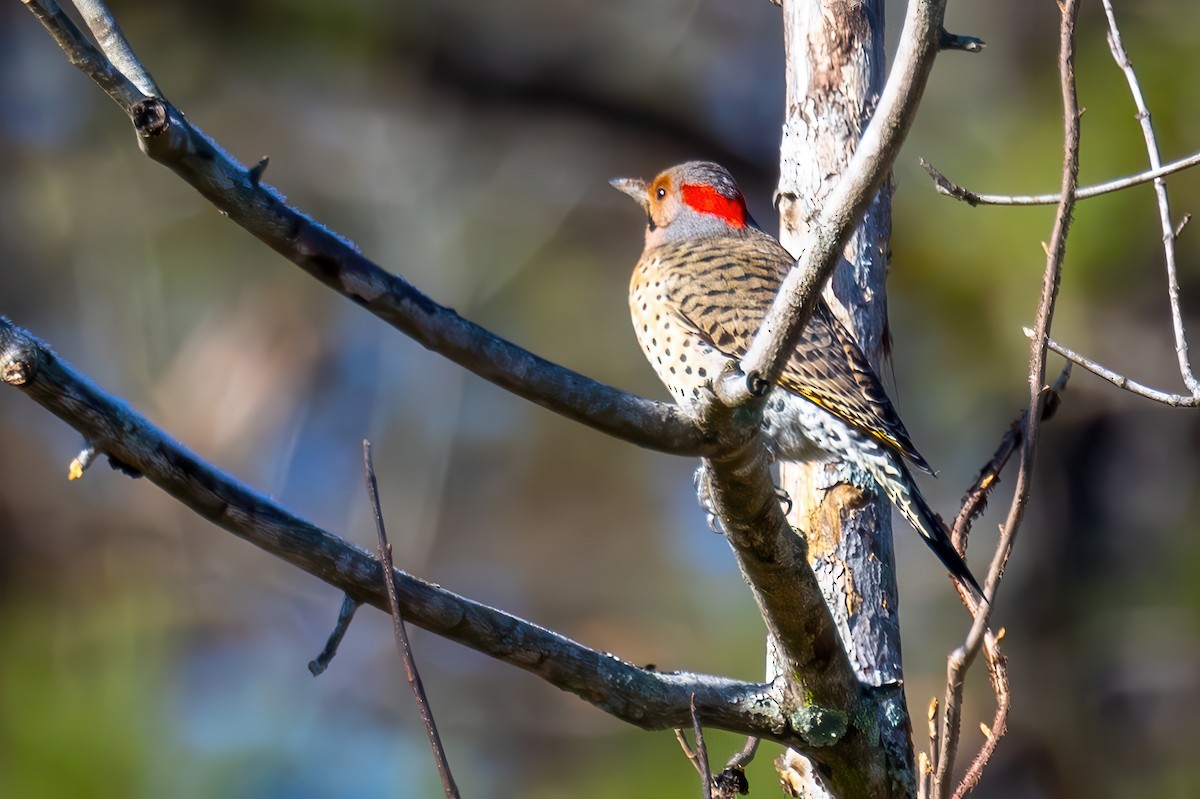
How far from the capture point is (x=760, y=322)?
3.44m

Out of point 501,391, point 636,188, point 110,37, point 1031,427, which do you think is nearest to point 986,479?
point 1031,427

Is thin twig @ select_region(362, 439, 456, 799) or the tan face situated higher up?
the tan face

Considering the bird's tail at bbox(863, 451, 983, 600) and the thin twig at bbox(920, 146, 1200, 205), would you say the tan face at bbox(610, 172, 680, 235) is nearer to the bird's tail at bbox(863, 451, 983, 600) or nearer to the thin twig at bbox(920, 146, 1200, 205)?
the bird's tail at bbox(863, 451, 983, 600)

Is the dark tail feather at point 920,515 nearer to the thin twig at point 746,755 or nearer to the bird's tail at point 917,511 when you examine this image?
the bird's tail at point 917,511

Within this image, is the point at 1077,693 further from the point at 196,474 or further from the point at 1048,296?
the point at 196,474

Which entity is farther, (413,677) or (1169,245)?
(1169,245)

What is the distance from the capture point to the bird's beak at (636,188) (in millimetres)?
5043

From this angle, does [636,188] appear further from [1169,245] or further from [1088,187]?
[1169,245]

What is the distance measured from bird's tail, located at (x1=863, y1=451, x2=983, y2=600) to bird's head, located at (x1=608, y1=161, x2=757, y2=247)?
152 cm

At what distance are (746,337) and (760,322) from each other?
0.47 metres

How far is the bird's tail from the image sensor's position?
2.96 meters

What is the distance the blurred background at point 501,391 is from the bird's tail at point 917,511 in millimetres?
3991

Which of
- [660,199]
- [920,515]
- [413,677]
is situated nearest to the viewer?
[413,677]

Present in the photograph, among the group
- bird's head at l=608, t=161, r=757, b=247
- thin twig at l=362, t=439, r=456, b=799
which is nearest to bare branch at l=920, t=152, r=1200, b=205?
thin twig at l=362, t=439, r=456, b=799
